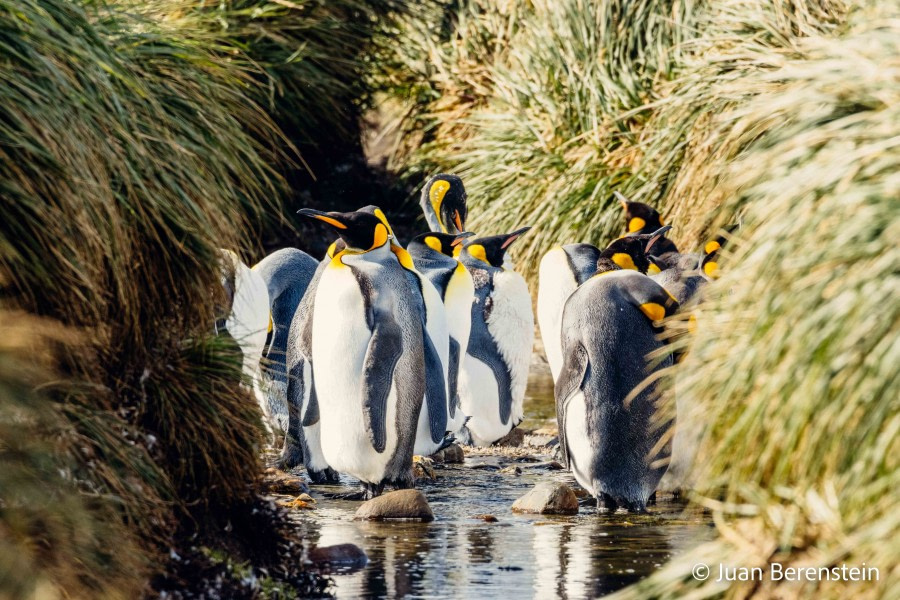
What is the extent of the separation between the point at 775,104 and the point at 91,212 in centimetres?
200

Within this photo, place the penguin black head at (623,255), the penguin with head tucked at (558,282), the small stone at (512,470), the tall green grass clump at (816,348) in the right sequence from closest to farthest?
the tall green grass clump at (816,348)
the penguin black head at (623,255)
the small stone at (512,470)
the penguin with head tucked at (558,282)

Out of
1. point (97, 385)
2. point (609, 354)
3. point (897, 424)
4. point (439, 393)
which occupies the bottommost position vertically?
point (439, 393)

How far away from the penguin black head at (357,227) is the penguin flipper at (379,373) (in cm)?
40

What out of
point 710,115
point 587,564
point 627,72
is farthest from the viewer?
point 627,72

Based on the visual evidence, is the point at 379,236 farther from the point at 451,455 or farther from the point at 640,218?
the point at 640,218

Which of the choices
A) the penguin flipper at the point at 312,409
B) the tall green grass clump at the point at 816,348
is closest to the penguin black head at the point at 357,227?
the penguin flipper at the point at 312,409

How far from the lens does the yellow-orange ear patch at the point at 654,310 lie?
20.0ft

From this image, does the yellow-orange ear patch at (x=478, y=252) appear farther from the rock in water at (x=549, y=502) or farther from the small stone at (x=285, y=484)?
the rock in water at (x=549, y=502)

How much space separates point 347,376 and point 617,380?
1.35 meters

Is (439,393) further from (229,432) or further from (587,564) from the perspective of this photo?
(229,432)

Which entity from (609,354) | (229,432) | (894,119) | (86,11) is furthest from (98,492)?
(609,354)

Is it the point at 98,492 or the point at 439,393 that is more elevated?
the point at 98,492

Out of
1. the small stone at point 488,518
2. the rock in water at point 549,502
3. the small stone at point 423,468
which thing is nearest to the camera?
the small stone at point 488,518

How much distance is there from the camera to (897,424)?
2.50 m
